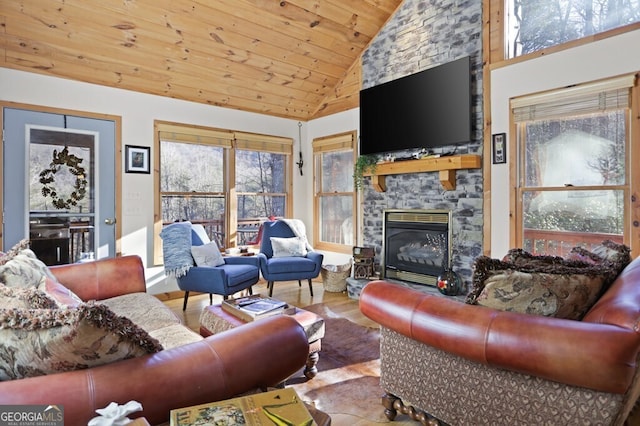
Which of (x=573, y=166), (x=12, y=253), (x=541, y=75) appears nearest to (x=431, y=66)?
(x=541, y=75)

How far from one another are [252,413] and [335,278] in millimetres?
4045

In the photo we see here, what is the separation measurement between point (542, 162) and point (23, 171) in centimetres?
499

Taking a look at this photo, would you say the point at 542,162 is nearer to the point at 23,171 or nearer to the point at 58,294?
the point at 58,294

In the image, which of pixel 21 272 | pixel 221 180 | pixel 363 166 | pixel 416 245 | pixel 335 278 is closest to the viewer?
pixel 21 272

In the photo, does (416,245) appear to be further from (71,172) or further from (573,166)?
(71,172)

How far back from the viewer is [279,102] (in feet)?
18.1

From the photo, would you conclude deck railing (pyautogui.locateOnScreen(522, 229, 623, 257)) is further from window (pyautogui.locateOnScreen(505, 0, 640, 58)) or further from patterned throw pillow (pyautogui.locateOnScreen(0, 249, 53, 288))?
patterned throw pillow (pyautogui.locateOnScreen(0, 249, 53, 288))

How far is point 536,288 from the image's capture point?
4.74ft

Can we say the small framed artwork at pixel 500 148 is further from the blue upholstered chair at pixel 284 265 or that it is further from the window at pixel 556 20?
the blue upholstered chair at pixel 284 265

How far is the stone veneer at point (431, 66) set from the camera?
383cm

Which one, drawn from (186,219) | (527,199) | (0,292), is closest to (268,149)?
(186,219)

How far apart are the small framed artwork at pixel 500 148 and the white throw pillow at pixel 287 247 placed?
8.09ft

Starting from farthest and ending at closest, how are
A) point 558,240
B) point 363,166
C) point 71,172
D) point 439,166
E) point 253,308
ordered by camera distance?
point 363,166 < point 71,172 < point 439,166 < point 558,240 < point 253,308

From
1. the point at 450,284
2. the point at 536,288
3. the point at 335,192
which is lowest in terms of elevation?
the point at 450,284
